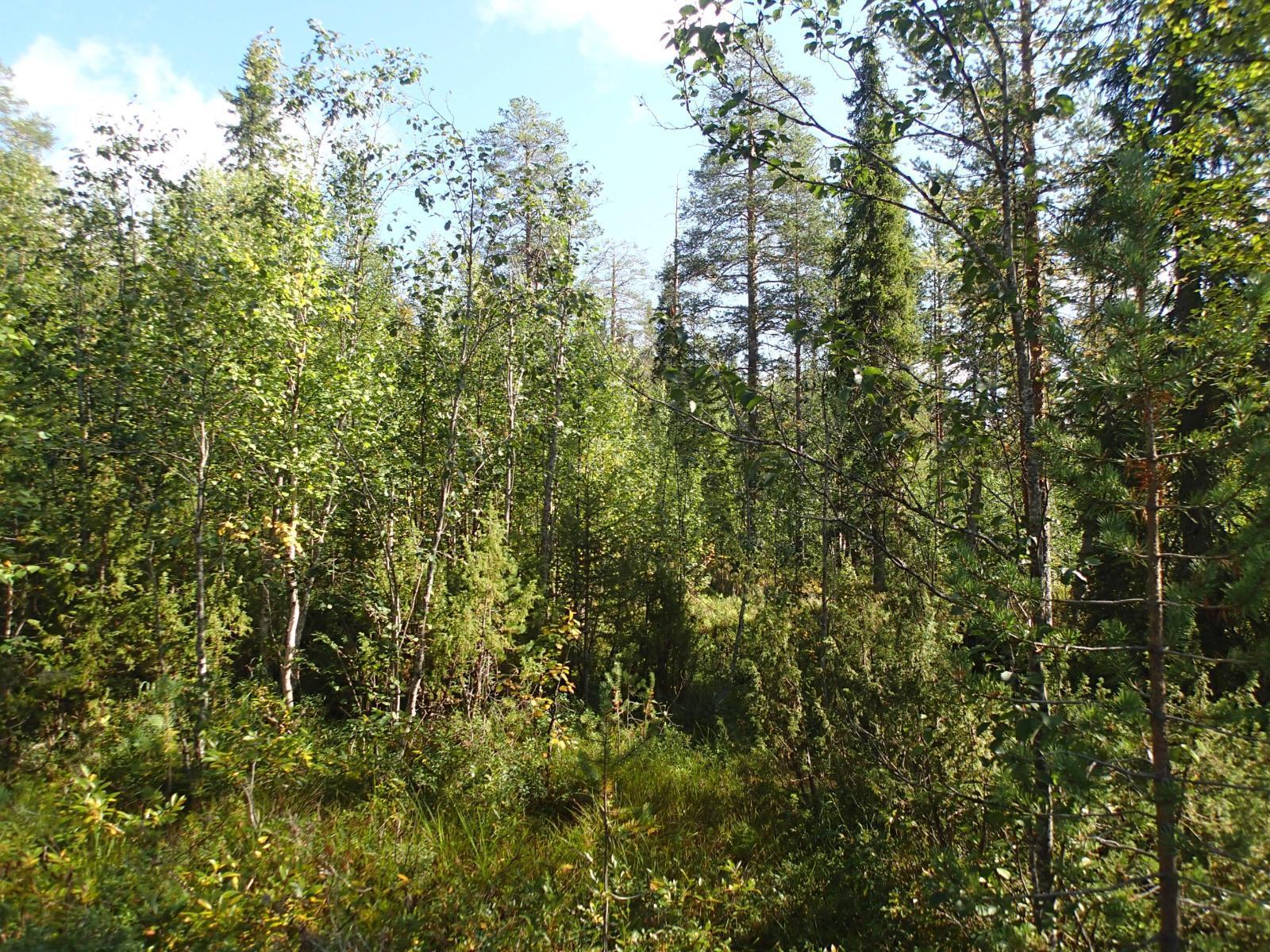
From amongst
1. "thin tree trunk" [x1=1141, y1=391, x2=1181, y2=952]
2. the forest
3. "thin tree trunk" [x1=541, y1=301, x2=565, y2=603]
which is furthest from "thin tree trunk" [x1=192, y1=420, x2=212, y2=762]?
"thin tree trunk" [x1=1141, y1=391, x2=1181, y2=952]

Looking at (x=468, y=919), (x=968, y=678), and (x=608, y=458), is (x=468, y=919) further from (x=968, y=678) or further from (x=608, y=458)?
(x=608, y=458)

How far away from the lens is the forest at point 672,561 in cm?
228

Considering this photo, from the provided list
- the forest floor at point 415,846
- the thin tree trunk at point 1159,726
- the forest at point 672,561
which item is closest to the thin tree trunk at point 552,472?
the forest at point 672,561

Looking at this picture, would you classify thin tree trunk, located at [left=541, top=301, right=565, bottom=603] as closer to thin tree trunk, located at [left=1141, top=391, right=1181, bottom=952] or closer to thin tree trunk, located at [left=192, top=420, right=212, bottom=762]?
thin tree trunk, located at [left=192, top=420, right=212, bottom=762]

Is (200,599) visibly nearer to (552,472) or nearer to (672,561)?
(552,472)

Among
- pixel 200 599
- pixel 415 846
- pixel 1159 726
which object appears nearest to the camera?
pixel 1159 726

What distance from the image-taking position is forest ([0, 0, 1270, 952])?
228 centimetres

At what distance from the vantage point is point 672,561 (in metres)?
9.74

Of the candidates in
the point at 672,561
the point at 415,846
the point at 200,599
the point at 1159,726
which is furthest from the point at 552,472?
the point at 1159,726

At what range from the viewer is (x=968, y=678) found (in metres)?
2.45

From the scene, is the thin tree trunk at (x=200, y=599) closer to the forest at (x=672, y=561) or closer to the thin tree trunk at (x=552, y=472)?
the forest at (x=672, y=561)

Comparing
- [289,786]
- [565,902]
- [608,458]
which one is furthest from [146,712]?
[608,458]

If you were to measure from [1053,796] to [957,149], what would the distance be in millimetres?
2779

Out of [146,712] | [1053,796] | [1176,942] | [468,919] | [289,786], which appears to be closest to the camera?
[1176,942]
